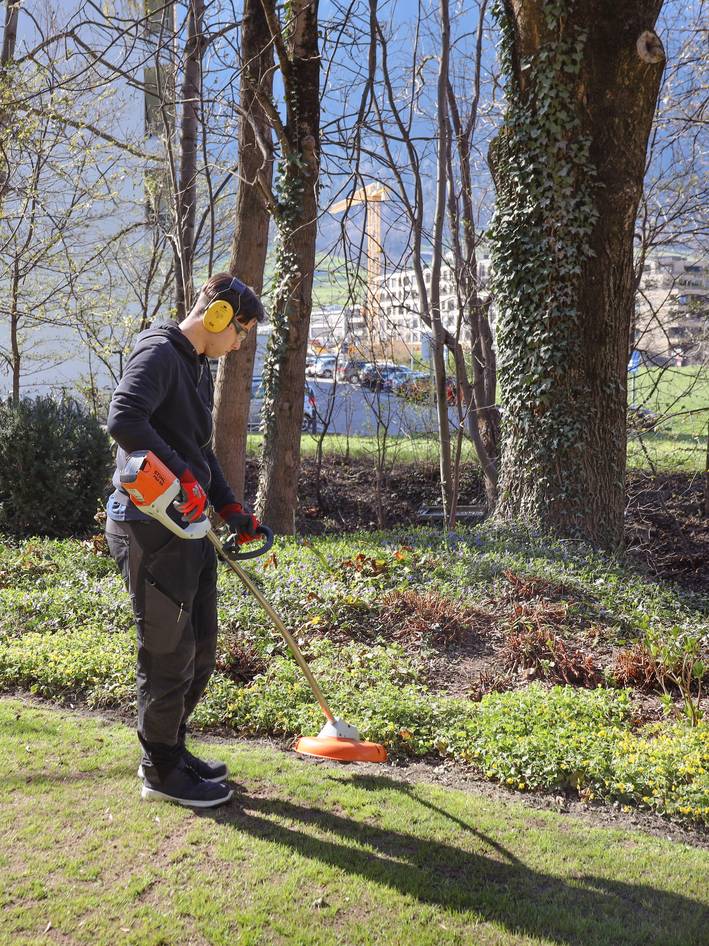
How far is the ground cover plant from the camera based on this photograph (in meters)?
4.11

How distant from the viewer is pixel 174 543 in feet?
11.3

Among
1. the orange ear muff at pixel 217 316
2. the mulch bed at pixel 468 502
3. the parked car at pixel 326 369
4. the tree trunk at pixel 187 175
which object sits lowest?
the mulch bed at pixel 468 502

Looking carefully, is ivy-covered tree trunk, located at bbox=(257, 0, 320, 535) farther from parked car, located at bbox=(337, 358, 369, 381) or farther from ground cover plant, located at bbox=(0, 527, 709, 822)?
parked car, located at bbox=(337, 358, 369, 381)

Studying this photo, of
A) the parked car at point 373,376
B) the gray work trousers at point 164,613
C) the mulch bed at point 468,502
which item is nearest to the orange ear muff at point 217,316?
the gray work trousers at point 164,613

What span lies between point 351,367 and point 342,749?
9.38 m

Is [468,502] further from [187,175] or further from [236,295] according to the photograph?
[236,295]

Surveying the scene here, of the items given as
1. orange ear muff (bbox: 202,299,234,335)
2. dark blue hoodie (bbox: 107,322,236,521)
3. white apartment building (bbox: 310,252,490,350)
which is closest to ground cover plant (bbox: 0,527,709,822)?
dark blue hoodie (bbox: 107,322,236,521)

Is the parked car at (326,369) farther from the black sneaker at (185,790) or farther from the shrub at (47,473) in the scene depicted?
the black sneaker at (185,790)

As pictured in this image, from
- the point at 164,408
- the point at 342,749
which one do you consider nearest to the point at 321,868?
the point at 342,749

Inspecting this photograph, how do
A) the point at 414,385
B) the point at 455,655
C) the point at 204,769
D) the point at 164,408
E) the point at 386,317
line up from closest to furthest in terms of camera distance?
1. the point at 164,408
2. the point at 204,769
3. the point at 455,655
4. the point at 386,317
5. the point at 414,385

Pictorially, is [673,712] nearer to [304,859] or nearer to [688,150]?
[304,859]

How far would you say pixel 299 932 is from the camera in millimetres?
2846

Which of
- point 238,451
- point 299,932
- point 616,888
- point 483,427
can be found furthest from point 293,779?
point 483,427

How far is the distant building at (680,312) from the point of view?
450 inches
